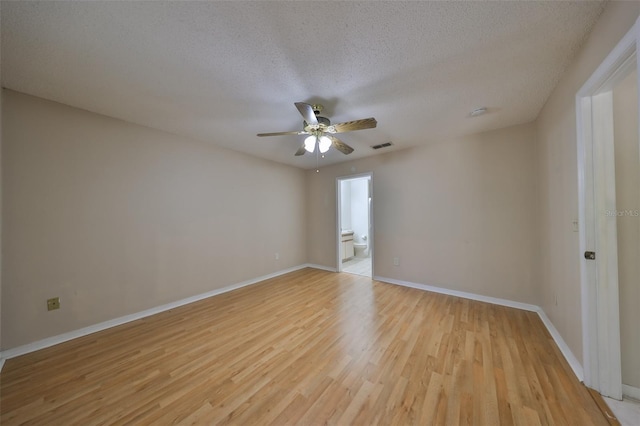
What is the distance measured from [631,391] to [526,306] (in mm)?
1396

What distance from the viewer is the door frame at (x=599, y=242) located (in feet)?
4.43

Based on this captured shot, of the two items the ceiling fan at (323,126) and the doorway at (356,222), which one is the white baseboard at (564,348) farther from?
the doorway at (356,222)

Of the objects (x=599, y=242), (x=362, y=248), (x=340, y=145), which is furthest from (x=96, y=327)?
(x=362, y=248)

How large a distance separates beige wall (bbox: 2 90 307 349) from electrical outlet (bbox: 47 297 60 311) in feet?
0.13

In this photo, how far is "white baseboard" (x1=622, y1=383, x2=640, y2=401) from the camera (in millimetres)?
1340

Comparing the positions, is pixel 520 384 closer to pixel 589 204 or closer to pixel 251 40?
pixel 589 204

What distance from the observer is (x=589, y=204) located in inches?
55.6

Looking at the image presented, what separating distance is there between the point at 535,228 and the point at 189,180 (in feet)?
15.5

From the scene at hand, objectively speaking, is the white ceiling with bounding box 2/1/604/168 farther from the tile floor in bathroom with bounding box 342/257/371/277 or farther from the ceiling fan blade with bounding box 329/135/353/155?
the tile floor in bathroom with bounding box 342/257/371/277

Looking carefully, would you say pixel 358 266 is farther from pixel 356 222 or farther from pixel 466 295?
pixel 466 295

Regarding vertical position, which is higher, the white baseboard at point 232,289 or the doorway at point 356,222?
the doorway at point 356,222

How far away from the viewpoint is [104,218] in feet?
7.70

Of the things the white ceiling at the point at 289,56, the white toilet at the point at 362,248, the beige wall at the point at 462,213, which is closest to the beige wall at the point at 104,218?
the white ceiling at the point at 289,56

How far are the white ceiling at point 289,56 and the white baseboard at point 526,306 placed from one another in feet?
7.63
